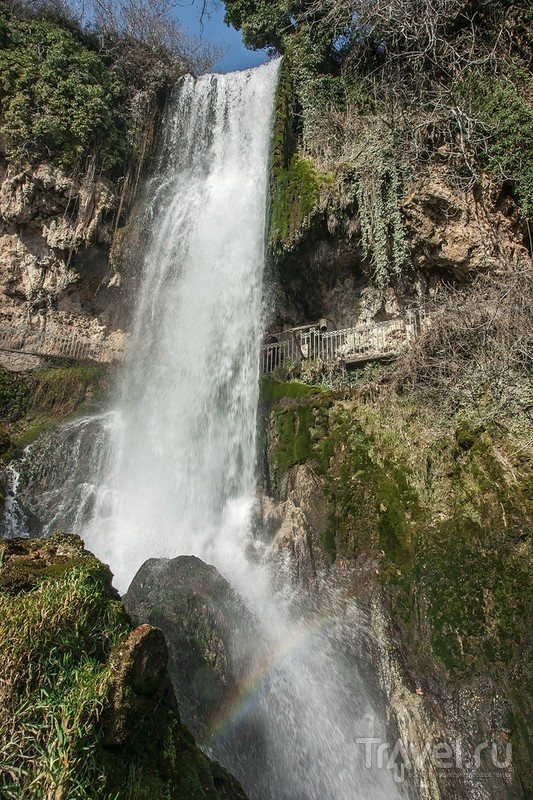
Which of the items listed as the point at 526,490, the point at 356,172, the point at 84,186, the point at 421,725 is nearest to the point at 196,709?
the point at 421,725

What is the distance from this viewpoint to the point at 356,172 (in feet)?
41.1

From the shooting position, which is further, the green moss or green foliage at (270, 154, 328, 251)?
green foliage at (270, 154, 328, 251)

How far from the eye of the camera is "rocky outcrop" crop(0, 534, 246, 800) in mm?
2451

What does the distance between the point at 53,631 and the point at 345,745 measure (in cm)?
432

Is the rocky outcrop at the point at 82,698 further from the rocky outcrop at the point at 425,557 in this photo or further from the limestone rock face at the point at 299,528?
the limestone rock face at the point at 299,528

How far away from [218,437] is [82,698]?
8.58 metres

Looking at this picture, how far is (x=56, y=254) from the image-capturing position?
16.6 meters

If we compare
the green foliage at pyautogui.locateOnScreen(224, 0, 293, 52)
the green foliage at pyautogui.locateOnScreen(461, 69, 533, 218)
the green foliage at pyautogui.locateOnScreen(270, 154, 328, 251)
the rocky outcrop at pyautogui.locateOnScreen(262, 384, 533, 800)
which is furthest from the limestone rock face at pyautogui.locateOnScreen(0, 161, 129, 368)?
the green foliage at pyautogui.locateOnScreen(461, 69, 533, 218)

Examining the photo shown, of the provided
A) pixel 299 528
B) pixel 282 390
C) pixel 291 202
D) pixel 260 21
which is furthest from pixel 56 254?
pixel 299 528

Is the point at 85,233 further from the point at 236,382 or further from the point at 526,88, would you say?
the point at 526,88

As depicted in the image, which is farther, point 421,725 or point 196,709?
point 421,725

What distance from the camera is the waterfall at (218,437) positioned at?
560 centimetres

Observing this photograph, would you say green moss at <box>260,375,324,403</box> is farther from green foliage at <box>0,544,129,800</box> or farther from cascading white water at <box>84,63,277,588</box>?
green foliage at <box>0,544,129,800</box>
